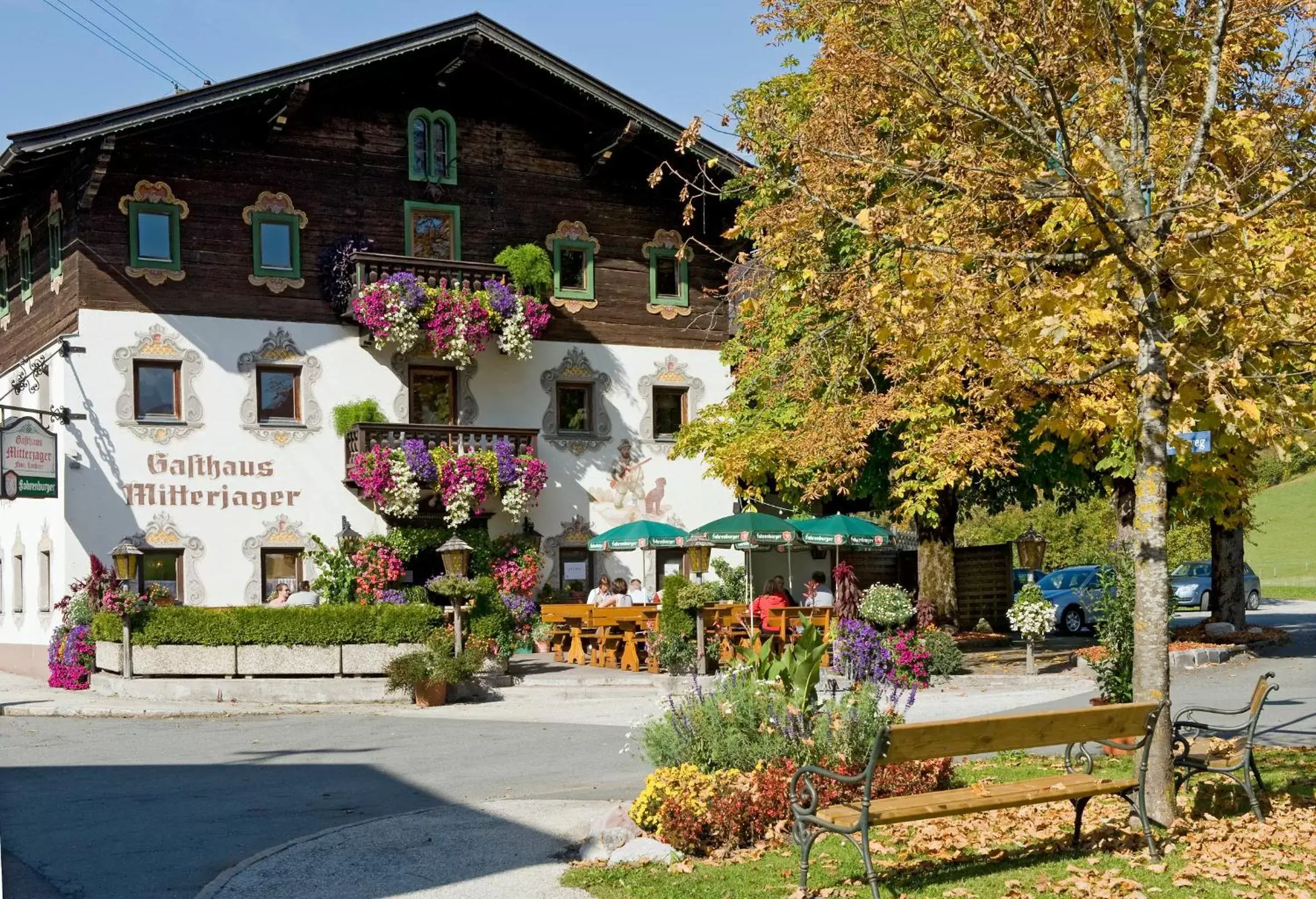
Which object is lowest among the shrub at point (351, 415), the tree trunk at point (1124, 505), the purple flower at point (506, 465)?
the tree trunk at point (1124, 505)

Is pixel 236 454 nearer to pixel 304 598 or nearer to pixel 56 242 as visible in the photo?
pixel 304 598

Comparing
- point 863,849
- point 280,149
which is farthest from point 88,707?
point 863,849

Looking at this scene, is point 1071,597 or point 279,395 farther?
point 1071,597

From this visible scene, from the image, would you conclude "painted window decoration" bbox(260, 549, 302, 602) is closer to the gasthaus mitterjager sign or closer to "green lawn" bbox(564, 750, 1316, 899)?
the gasthaus mitterjager sign

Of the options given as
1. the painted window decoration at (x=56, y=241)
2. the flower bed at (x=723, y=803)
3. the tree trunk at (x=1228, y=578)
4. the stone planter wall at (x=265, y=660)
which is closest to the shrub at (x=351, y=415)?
the painted window decoration at (x=56, y=241)

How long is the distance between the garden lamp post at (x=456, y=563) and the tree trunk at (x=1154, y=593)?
15.1 m

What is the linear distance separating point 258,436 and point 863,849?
2137 centimetres

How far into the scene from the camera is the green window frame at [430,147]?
29125 millimetres

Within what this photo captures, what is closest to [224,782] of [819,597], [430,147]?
[819,597]

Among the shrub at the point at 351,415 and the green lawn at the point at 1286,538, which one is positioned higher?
the shrub at the point at 351,415

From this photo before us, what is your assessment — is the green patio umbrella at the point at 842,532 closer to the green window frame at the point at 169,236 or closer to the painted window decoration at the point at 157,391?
the painted window decoration at the point at 157,391

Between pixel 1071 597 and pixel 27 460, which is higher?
pixel 27 460

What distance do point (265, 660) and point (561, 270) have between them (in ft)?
38.4

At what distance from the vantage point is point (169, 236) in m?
26.6
